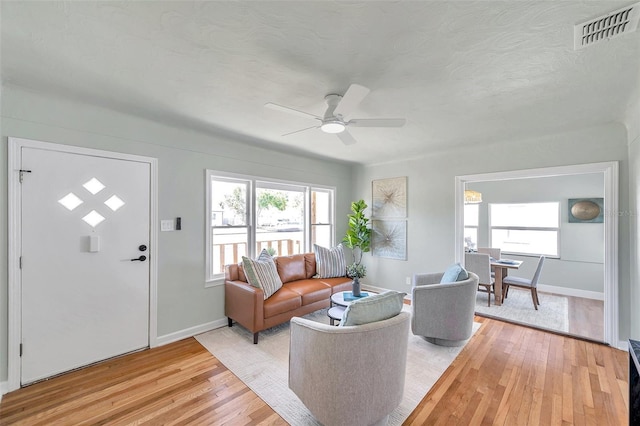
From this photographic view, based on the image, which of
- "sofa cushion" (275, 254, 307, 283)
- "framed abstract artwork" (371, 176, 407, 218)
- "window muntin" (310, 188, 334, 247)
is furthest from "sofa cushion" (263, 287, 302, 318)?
"framed abstract artwork" (371, 176, 407, 218)

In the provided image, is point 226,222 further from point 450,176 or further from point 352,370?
point 450,176

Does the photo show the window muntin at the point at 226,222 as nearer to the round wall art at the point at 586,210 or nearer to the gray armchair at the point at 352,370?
the gray armchair at the point at 352,370

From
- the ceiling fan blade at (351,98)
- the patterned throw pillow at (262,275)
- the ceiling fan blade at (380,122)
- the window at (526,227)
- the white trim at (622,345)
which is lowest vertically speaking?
the white trim at (622,345)

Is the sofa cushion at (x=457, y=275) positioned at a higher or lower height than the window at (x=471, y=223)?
lower

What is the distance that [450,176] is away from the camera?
14.1 feet

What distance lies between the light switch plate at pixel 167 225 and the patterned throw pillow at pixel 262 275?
918 mm

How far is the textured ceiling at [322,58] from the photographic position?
141 centimetres

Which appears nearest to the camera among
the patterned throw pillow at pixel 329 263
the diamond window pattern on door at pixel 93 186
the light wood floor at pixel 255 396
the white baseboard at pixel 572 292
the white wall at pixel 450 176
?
the light wood floor at pixel 255 396

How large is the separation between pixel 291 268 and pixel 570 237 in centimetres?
534

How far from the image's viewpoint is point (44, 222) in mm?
2375

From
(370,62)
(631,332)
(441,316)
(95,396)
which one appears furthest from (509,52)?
(95,396)

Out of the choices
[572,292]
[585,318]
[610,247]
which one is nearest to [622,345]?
[585,318]

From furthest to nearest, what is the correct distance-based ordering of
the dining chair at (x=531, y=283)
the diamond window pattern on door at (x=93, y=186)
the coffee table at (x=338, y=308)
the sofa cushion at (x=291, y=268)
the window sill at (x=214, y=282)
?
the dining chair at (x=531, y=283) < the sofa cushion at (x=291, y=268) < the window sill at (x=214, y=282) < the coffee table at (x=338, y=308) < the diamond window pattern on door at (x=93, y=186)

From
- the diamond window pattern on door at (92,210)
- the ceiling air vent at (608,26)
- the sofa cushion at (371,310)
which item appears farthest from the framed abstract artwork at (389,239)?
the diamond window pattern on door at (92,210)
